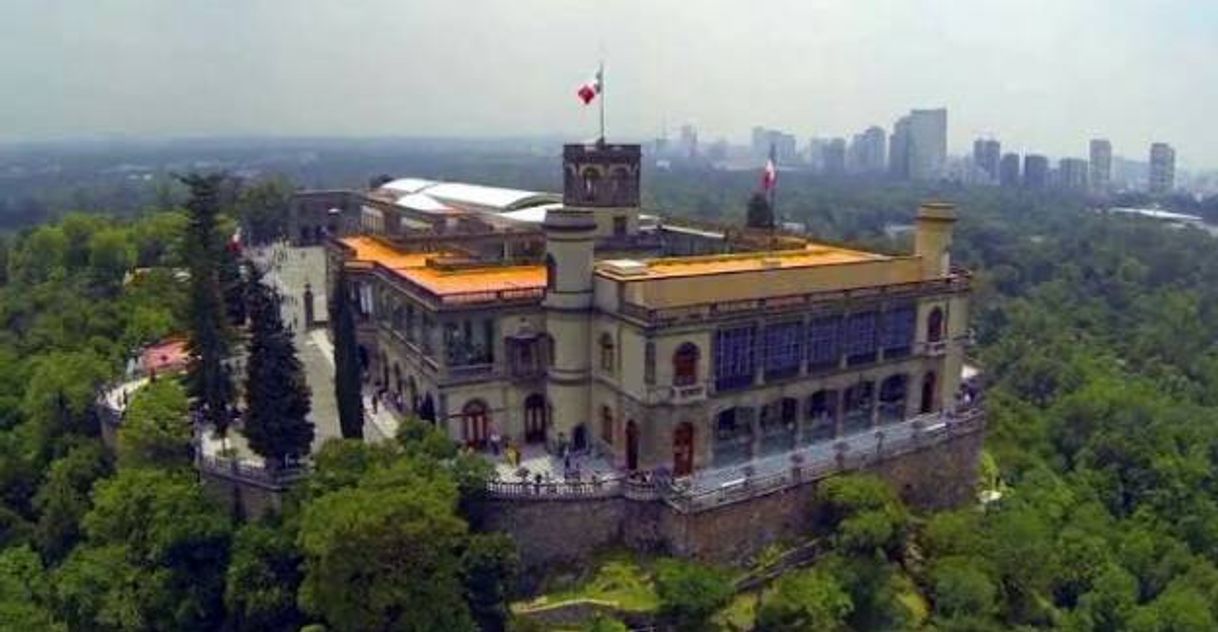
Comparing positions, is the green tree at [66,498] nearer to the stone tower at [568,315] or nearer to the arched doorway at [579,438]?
the stone tower at [568,315]

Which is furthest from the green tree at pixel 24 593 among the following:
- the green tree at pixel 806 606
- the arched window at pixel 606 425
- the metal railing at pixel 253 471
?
the green tree at pixel 806 606

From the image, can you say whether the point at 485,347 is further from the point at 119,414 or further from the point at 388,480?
the point at 119,414

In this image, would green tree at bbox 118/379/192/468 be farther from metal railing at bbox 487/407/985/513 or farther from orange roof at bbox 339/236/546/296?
metal railing at bbox 487/407/985/513

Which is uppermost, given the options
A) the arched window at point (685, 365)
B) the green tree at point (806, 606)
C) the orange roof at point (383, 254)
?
the orange roof at point (383, 254)

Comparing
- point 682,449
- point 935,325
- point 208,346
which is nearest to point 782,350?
point 682,449

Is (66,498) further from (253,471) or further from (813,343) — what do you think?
(813,343)
